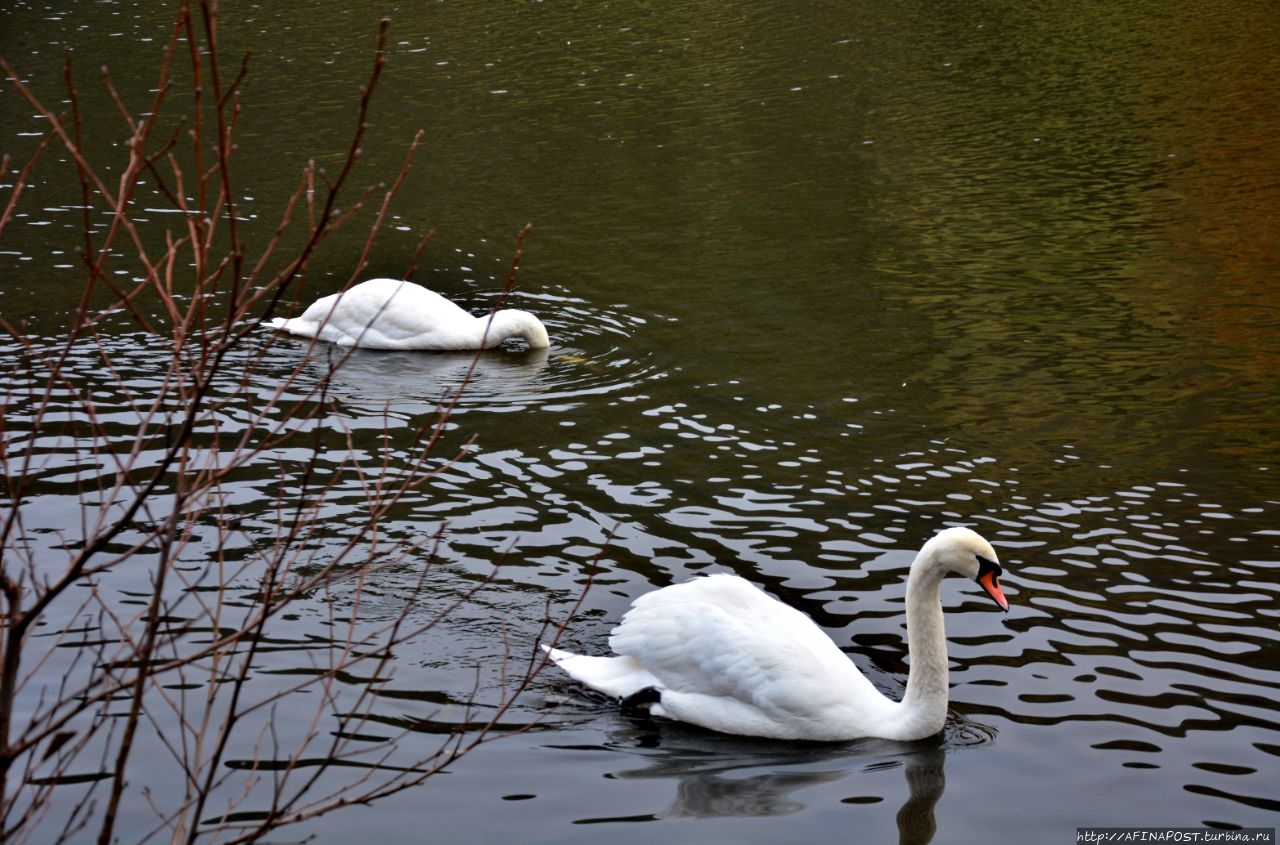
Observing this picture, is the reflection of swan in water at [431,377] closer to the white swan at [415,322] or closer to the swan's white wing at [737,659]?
the white swan at [415,322]

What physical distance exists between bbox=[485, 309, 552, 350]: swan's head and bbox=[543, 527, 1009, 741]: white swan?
242 inches

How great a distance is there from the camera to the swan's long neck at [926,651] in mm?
6926

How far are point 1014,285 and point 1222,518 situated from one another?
19.4ft

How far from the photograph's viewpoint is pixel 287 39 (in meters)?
32.6

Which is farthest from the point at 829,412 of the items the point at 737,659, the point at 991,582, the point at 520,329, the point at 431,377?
the point at 737,659

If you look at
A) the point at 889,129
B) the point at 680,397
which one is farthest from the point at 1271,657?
the point at 889,129

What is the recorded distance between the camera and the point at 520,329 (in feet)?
44.2

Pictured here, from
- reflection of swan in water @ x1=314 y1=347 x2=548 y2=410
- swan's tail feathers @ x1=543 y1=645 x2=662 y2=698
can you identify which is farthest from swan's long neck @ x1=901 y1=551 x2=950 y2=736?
reflection of swan in water @ x1=314 y1=347 x2=548 y2=410

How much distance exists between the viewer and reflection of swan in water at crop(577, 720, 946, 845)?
6449 mm

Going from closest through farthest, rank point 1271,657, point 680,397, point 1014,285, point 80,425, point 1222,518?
point 1271,657, point 1222,518, point 80,425, point 680,397, point 1014,285

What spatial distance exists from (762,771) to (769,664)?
1.80ft

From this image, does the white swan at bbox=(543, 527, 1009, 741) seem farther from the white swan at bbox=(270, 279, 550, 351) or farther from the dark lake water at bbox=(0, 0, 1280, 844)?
the white swan at bbox=(270, 279, 550, 351)

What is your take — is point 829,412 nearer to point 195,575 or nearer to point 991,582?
point 991,582

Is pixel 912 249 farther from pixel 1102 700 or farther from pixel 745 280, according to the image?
pixel 1102 700
